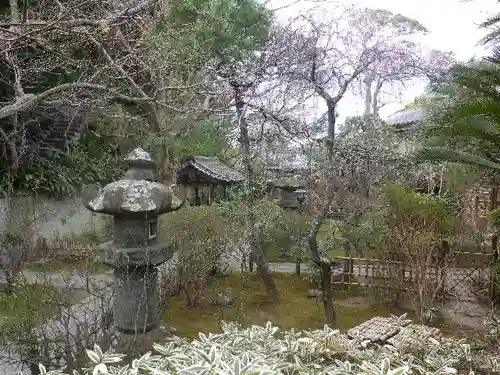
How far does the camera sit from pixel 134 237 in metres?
5.04

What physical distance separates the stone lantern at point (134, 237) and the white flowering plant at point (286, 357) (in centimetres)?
161

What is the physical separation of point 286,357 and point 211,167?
12.0 metres

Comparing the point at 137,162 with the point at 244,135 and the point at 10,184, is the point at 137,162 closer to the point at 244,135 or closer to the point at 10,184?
the point at 244,135

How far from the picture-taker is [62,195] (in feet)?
38.7

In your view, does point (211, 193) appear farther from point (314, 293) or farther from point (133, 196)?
point (133, 196)

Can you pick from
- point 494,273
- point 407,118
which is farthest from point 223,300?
point 407,118

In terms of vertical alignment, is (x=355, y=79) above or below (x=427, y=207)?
above

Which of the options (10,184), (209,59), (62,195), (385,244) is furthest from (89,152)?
(385,244)

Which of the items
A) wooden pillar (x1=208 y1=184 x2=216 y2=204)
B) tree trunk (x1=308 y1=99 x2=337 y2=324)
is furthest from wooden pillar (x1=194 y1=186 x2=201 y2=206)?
tree trunk (x1=308 y1=99 x2=337 y2=324)

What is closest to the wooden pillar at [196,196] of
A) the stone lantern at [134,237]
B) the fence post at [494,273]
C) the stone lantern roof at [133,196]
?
the fence post at [494,273]

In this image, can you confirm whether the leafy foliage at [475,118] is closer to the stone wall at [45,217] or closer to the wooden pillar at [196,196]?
the stone wall at [45,217]

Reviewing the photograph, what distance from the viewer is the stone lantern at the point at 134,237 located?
486cm

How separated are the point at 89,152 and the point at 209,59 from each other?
17.6 ft

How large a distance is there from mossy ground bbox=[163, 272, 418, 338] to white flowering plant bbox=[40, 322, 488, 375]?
11.7ft
